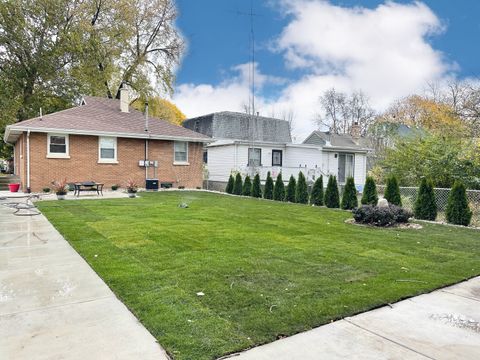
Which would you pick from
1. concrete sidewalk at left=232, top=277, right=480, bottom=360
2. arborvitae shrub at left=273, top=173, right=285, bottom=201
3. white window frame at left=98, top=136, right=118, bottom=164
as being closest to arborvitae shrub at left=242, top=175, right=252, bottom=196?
arborvitae shrub at left=273, top=173, right=285, bottom=201

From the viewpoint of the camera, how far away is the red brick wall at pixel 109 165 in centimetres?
1540

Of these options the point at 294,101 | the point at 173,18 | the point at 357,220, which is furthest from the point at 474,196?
the point at 294,101

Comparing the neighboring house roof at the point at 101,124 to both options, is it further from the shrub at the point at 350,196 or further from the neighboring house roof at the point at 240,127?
the shrub at the point at 350,196

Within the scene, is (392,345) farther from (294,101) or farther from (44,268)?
(294,101)

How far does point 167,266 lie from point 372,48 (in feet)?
56.5

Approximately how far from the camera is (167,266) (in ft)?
15.6

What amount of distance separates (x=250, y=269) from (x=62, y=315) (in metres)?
2.25

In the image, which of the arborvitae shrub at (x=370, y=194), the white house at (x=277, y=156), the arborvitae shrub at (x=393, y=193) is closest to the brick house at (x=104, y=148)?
the white house at (x=277, y=156)

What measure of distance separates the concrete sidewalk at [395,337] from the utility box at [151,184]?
50.0ft

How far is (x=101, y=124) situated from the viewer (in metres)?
17.1

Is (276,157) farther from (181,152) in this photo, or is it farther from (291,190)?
(291,190)

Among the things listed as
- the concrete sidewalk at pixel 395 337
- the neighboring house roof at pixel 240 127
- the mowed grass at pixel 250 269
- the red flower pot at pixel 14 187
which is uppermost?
the neighboring house roof at pixel 240 127

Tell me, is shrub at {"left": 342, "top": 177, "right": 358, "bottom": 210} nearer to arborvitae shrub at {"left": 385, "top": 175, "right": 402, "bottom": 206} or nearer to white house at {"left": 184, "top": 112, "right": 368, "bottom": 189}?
arborvitae shrub at {"left": 385, "top": 175, "right": 402, "bottom": 206}

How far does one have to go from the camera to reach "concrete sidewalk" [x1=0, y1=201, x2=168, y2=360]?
2646 millimetres
